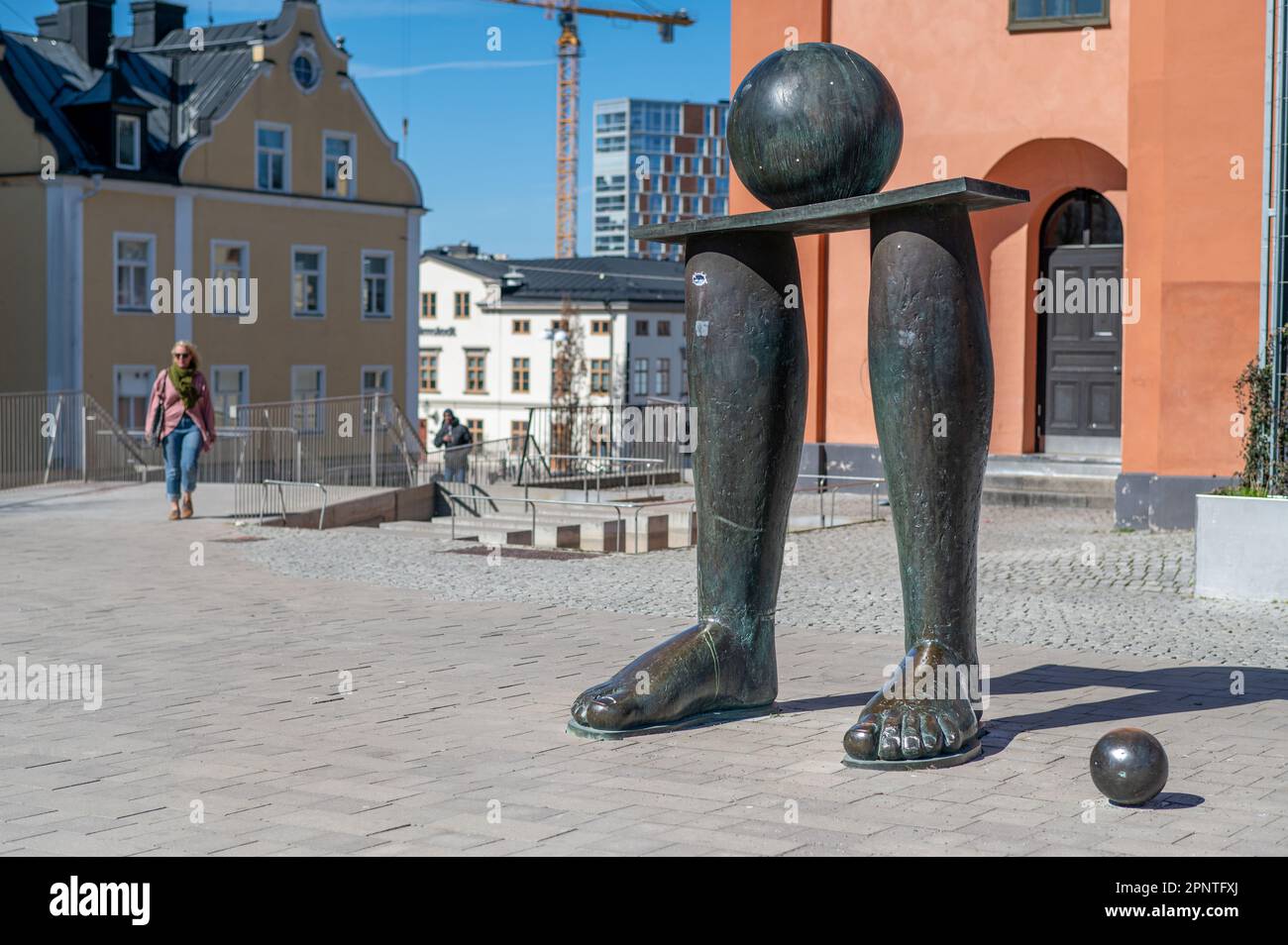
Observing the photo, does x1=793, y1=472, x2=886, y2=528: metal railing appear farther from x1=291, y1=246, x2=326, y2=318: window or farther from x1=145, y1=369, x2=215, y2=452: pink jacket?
x1=291, y1=246, x2=326, y2=318: window

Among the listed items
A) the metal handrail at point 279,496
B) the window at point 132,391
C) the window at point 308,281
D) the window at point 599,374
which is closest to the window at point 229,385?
the window at point 132,391

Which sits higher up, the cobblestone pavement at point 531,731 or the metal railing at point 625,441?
the metal railing at point 625,441

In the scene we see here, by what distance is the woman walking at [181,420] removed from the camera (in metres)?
16.2

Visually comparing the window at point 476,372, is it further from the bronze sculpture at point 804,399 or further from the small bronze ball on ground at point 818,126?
the small bronze ball on ground at point 818,126

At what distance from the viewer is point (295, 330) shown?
40688 mm

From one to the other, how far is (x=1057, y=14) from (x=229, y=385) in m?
24.6

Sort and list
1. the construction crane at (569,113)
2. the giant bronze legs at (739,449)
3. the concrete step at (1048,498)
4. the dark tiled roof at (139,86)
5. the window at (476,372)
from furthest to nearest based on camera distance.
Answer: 1. the construction crane at (569,113)
2. the window at (476,372)
3. the dark tiled roof at (139,86)
4. the concrete step at (1048,498)
5. the giant bronze legs at (739,449)

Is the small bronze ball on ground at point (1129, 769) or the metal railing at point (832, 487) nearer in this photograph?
the small bronze ball on ground at point (1129, 769)

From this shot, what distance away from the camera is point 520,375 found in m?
78.9

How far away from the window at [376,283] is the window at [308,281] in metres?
1.42

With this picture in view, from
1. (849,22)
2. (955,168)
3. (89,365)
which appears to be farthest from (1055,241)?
(89,365)

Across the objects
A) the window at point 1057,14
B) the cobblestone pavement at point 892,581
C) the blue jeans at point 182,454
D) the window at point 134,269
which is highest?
the window at point 1057,14

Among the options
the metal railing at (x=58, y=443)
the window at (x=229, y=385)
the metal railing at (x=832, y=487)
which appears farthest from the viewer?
the window at (x=229, y=385)

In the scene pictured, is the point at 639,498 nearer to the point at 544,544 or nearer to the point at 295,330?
the point at 544,544
